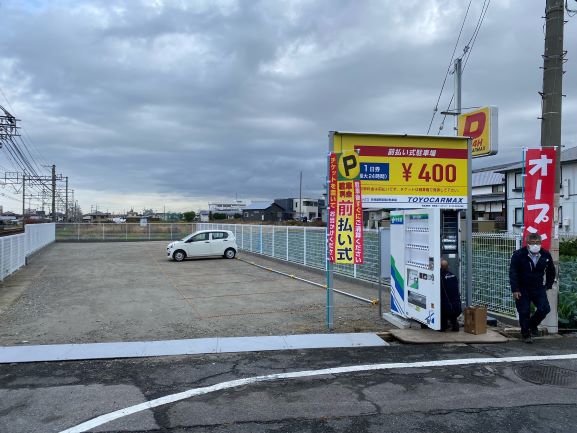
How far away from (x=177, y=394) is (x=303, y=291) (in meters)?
7.90

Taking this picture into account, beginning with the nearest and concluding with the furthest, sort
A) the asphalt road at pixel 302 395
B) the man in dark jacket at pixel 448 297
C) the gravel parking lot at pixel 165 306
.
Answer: the asphalt road at pixel 302 395, the man in dark jacket at pixel 448 297, the gravel parking lot at pixel 165 306

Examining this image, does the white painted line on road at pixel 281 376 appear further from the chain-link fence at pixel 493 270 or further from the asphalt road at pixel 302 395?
the chain-link fence at pixel 493 270

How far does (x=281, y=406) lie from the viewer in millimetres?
4824

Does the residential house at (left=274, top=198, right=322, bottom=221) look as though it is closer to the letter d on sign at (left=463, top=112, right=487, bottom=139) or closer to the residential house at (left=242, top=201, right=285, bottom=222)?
the residential house at (left=242, top=201, right=285, bottom=222)

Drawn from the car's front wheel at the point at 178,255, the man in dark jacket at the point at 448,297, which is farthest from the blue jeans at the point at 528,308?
the car's front wheel at the point at 178,255

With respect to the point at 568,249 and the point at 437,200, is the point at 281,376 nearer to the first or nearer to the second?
the point at 437,200

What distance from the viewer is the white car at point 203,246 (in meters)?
22.8

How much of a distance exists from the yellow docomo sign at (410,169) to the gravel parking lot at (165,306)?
2.38m

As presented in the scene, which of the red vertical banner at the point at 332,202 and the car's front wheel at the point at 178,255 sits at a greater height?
the red vertical banner at the point at 332,202

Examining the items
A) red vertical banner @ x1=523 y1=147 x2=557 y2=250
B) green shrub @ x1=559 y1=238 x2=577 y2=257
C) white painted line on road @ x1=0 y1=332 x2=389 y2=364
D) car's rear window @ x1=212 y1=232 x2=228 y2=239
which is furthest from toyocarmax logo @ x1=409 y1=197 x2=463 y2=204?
car's rear window @ x1=212 y1=232 x2=228 y2=239

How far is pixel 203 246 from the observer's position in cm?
2333

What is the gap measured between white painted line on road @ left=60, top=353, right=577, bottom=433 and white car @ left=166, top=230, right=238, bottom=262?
17.6m

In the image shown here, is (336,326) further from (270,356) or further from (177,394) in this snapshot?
(177,394)

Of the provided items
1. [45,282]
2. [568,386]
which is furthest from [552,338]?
[45,282]
